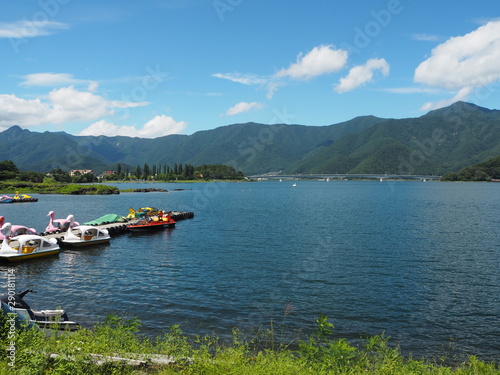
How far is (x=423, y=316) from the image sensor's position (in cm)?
2562

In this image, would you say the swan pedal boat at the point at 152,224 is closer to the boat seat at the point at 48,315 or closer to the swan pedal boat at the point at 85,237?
the swan pedal boat at the point at 85,237

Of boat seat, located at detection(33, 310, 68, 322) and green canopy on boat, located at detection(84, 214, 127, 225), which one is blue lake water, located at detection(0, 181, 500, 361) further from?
green canopy on boat, located at detection(84, 214, 127, 225)

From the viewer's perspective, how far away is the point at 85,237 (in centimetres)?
5341

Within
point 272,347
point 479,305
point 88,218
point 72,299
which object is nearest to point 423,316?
point 479,305

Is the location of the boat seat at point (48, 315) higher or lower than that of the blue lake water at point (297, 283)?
higher

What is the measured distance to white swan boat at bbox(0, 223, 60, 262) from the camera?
4150cm

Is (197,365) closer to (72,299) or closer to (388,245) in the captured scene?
(72,299)

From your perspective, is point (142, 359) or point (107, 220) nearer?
point (142, 359)

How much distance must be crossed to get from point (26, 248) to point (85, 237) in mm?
10603

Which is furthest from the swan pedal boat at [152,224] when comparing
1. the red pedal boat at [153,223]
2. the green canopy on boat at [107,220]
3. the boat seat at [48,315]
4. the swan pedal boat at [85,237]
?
the boat seat at [48,315]

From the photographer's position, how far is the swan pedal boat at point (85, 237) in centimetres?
5241

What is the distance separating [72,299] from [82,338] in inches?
572

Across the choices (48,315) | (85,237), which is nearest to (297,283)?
(48,315)

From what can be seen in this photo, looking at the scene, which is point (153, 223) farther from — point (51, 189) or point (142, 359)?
point (51, 189)
